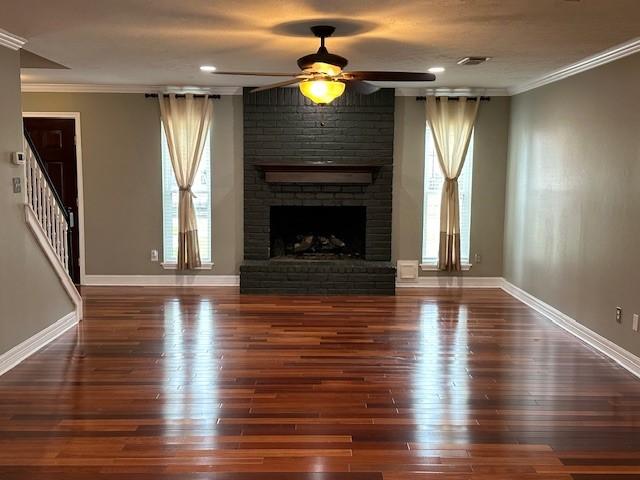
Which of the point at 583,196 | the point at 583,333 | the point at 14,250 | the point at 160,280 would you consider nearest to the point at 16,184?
the point at 14,250

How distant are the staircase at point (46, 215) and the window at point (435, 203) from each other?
4108 millimetres

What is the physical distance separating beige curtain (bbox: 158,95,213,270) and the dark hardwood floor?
1.61m

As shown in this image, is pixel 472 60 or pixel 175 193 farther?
pixel 175 193

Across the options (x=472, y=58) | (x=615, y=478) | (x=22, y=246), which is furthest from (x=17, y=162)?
(x=615, y=478)

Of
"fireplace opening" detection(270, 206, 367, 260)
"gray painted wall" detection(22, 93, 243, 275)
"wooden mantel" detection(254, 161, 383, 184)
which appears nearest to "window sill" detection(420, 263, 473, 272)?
"fireplace opening" detection(270, 206, 367, 260)

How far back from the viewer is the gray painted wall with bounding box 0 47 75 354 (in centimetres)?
431

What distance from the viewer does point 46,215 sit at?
5.18 meters

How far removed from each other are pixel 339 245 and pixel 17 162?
4091 millimetres

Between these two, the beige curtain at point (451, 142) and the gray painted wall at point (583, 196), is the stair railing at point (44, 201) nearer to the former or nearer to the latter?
the beige curtain at point (451, 142)

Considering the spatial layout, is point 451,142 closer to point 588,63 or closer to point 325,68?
point 588,63

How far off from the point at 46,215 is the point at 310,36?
9.07 feet

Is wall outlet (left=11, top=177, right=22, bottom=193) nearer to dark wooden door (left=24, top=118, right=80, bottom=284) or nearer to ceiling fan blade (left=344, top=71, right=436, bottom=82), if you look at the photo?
ceiling fan blade (left=344, top=71, right=436, bottom=82)

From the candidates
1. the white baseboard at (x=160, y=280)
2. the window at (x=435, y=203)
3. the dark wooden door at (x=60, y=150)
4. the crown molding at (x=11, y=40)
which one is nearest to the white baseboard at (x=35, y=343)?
the white baseboard at (x=160, y=280)

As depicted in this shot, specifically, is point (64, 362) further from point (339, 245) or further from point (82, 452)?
point (339, 245)
